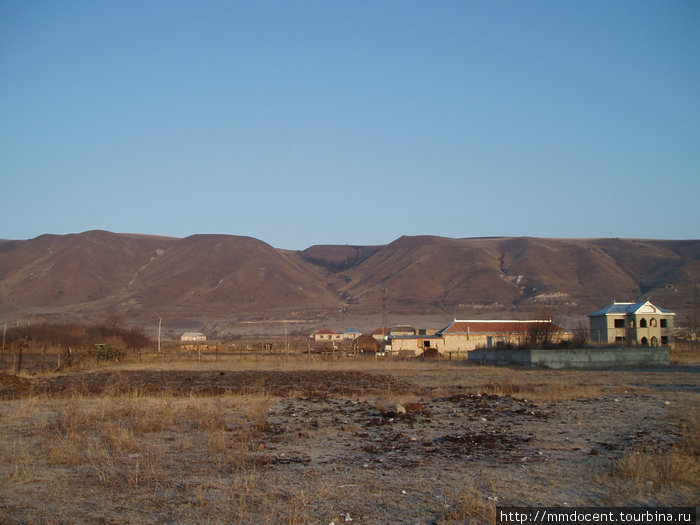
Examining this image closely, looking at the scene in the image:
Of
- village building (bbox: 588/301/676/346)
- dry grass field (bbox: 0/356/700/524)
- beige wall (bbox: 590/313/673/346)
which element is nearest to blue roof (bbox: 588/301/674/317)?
village building (bbox: 588/301/676/346)

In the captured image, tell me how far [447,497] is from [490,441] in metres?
4.00

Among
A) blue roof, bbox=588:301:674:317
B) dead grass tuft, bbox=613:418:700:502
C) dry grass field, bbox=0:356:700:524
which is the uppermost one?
blue roof, bbox=588:301:674:317

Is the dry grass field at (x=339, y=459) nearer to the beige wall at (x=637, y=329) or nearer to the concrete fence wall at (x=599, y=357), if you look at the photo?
the concrete fence wall at (x=599, y=357)

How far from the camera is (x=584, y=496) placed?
7.55 metres

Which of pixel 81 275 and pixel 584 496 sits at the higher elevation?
pixel 81 275

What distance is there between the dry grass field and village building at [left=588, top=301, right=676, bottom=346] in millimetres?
48396

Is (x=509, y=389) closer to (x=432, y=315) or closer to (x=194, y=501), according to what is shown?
(x=194, y=501)

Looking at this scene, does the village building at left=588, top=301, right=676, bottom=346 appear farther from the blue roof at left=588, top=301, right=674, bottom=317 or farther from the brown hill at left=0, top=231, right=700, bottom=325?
the brown hill at left=0, top=231, right=700, bottom=325

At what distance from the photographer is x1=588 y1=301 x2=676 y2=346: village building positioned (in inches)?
2441

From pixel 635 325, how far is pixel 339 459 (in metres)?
60.0

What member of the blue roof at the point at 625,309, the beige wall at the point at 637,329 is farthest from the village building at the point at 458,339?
the blue roof at the point at 625,309

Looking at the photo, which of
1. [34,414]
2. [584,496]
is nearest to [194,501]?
[584,496]

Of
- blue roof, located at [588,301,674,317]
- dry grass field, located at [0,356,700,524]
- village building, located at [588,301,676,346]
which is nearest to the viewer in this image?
dry grass field, located at [0,356,700,524]

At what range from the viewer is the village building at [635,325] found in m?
62.0
